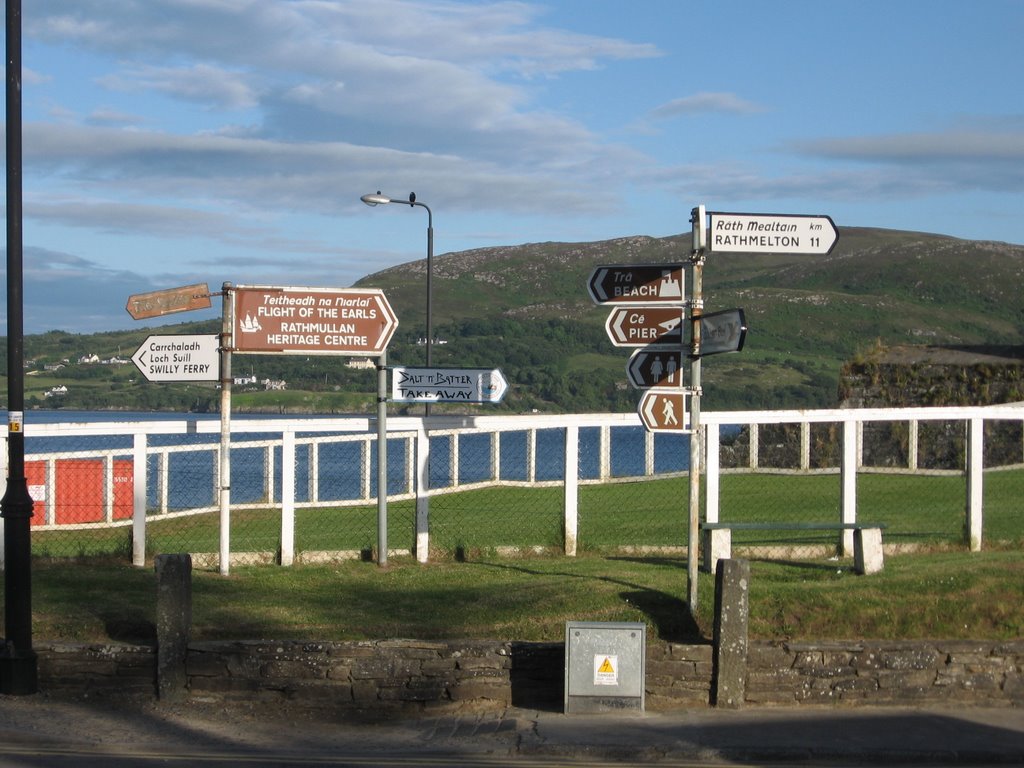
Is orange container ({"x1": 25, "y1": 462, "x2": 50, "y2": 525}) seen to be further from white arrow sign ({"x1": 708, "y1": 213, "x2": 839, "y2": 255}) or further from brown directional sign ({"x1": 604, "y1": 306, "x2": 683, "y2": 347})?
white arrow sign ({"x1": 708, "y1": 213, "x2": 839, "y2": 255})

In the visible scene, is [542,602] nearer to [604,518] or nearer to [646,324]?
[646,324]

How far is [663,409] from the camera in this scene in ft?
32.2

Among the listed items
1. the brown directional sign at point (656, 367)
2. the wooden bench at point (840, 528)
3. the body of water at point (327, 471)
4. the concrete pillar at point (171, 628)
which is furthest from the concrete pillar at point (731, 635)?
the body of water at point (327, 471)

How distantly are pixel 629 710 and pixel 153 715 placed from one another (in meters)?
3.34

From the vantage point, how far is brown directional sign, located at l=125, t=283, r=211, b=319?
1202 cm

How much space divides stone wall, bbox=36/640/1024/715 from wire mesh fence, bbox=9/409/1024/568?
2371 mm

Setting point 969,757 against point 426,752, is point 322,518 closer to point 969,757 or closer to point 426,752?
point 426,752

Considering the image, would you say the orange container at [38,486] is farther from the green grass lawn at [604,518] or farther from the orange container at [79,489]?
the green grass lawn at [604,518]

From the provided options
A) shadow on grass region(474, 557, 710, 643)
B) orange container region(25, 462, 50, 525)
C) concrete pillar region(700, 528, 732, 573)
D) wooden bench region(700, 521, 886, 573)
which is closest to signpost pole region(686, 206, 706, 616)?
shadow on grass region(474, 557, 710, 643)

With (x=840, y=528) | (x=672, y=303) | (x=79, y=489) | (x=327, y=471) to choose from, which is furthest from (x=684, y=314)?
(x=327, y=471)

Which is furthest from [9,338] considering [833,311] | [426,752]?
[833,311]

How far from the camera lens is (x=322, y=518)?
17.2 meters

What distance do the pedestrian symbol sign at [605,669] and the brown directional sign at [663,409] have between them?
6.53ft

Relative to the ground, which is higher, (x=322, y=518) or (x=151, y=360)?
(x=151, y=360)
